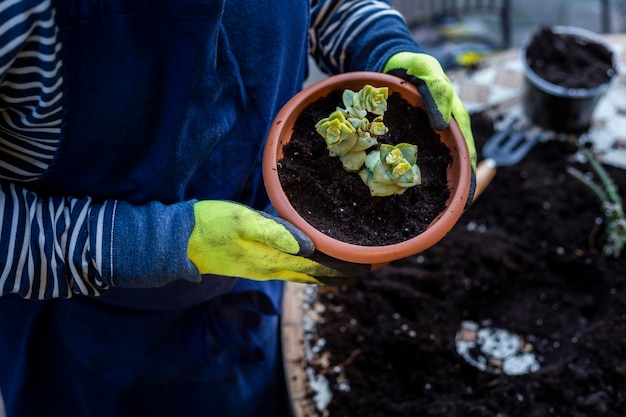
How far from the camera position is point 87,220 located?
0.79 meters

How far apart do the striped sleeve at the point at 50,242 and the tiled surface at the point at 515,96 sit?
3.91ft

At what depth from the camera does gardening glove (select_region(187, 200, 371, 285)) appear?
79 cm

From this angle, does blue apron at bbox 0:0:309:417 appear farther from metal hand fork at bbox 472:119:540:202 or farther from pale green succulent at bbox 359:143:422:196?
metal hand fork at bbox 472:119:540:202

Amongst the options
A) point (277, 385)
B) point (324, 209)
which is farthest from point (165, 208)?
point (277, 385)

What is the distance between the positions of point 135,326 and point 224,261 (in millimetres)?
287

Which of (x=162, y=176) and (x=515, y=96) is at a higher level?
(x=162, y=176)

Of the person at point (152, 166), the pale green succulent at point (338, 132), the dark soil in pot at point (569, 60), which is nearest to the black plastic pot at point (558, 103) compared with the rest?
the dark soil in pot at point (569, 60)

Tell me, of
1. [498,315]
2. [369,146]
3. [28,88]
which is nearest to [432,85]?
[369,146]

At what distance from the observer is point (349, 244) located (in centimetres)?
80

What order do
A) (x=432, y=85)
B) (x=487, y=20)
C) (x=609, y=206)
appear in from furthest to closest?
(x=487, y=20) < (x=609, y=206) < (x=432, y=85)

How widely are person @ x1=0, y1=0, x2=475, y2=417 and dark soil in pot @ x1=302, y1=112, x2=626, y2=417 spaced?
0.28 m

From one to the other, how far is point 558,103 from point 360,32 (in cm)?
81

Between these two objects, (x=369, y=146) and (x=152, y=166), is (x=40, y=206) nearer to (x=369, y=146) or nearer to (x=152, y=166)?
(x=152, y=166)

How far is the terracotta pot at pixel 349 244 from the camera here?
31.5 inches
